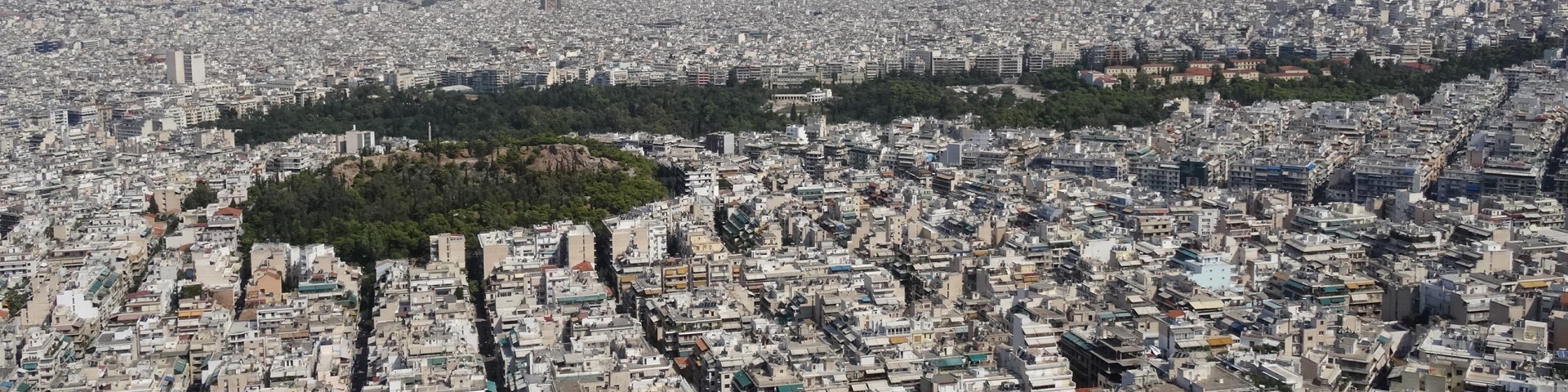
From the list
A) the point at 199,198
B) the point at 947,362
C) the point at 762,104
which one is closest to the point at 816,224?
the point at 947,362

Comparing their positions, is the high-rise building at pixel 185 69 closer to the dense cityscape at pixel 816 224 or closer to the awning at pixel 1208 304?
the dense cityscape at pixel 816 224

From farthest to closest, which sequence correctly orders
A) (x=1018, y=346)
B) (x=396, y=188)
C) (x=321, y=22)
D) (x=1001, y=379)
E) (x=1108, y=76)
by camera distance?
(x=321, y=22), (x=1108, y=76), (x=396, y=188), (x=1018, y=346), (x=1001, y=379)

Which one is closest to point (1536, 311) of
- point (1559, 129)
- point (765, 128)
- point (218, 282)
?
point (218, 282)

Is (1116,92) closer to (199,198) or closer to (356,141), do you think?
(356,141)

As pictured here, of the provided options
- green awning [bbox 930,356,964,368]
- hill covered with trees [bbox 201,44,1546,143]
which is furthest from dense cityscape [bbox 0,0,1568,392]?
hill covered with trees [bbox 201,44,1546,143]

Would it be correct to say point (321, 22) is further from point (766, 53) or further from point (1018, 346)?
point (1018, 346)

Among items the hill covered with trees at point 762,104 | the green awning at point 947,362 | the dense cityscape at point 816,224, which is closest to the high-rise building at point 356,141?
the dense cityscape at point 816,224
